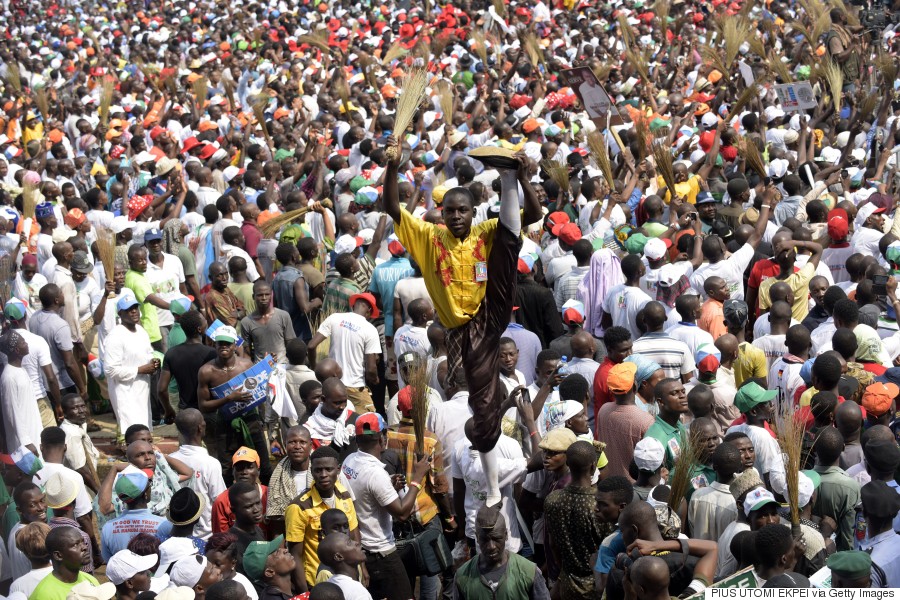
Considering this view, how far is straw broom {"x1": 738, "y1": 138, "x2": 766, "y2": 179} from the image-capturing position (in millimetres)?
13031

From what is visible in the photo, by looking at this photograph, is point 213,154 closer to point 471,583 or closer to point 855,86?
point 855,86

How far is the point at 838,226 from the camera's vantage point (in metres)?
10.7

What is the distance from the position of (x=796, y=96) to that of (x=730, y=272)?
5.43 metres

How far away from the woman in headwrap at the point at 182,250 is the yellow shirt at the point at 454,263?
18.8 ft

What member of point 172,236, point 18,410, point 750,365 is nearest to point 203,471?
point 18,410

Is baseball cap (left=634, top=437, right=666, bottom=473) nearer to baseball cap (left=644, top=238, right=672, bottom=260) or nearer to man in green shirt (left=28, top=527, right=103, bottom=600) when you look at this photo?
man in green shirt (left=28, top=527, right=103, bottom=600)

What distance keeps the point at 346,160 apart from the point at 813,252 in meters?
5.86

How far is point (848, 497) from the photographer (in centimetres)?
707

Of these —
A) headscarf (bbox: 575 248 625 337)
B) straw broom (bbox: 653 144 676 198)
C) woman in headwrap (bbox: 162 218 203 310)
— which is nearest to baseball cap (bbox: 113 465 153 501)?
headscarf (bbox: 575 248 625 337)

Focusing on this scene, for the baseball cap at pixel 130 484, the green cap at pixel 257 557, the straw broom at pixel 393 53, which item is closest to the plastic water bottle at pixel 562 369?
the green cap at pixel 257 557

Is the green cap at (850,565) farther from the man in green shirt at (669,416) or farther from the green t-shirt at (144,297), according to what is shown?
the green t-shirt at (144,297)

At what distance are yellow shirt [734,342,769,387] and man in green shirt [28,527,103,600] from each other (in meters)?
4.46

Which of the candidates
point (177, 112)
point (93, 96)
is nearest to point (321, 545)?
point (177, 112)

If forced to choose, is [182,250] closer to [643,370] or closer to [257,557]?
[643,370]
